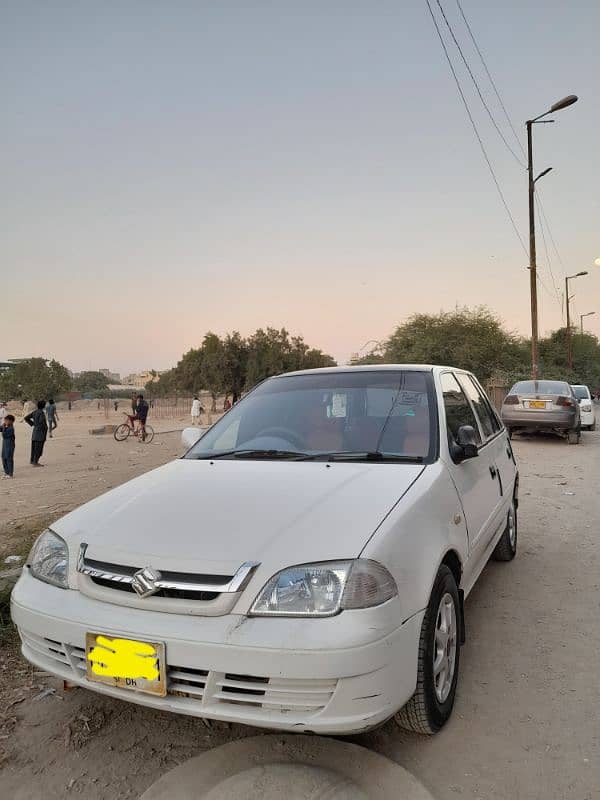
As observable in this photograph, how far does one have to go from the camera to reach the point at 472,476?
3469mm

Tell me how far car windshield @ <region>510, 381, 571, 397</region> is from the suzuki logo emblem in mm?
13217

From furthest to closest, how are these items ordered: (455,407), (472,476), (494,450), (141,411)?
(141,411) < (494,450) < (455,407) < (472,476)

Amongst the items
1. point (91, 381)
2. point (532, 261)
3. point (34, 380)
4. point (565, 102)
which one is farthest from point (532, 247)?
point (91, 381)

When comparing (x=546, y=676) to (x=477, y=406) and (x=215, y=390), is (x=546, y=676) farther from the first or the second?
(x=215, y=390)

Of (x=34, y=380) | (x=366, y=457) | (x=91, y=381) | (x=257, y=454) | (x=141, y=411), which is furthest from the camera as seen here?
(x=91, y=381)

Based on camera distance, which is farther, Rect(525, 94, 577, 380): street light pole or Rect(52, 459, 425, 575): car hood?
Rect(525, 94, 577, 380): street light pole

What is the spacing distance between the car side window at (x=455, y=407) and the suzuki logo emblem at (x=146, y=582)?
6.12 ft

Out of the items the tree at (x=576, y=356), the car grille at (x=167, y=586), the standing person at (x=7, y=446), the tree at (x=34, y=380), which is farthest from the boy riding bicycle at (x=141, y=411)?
the tree at (x=34, y=380)

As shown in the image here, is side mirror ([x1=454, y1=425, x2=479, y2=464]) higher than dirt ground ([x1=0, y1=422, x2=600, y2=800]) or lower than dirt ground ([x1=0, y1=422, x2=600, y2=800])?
higher

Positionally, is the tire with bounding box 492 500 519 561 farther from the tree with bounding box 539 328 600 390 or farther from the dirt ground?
the tree with bounding box 539 328 600 390

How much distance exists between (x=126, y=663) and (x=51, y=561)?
2.20 ft

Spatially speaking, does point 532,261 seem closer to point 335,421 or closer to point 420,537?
point 335,421

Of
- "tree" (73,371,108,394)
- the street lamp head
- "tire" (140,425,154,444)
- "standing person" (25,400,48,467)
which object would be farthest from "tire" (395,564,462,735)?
"tree" (73,371,108,394)

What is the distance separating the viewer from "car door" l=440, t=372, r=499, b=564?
3.23 m
